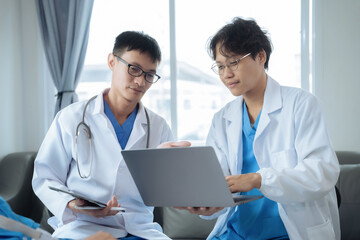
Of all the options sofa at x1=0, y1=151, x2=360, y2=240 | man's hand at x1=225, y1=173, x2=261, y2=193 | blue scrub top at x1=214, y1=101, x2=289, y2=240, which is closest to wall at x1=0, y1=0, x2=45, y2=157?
sofa at x1=0, y1=151, x2=360, y2=240

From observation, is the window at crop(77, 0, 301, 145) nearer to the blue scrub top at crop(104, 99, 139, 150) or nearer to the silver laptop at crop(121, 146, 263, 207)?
A: the blue scrub top at crop(104, 99, 139, 150)

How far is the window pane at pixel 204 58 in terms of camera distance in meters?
3.00

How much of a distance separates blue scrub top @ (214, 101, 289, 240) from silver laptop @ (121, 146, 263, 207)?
0.23 metres

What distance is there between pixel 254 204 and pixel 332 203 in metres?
0.29

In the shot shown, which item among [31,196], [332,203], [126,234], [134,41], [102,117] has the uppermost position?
[134,41]

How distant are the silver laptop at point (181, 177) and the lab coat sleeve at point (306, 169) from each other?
0.10 m

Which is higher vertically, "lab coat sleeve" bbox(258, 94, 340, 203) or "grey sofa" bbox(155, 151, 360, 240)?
"lab coat sleeve" bbox(258, 94, 340, 203)

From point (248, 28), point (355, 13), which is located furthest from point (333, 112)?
point (248, 28)

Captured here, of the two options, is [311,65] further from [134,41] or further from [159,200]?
[159,200]

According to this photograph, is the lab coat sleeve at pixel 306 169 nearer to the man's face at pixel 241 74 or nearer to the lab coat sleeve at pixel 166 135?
the man's face at pixel 241 74

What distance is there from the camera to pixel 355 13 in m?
2.77

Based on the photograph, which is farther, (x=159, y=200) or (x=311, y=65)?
(x=311, y=65)

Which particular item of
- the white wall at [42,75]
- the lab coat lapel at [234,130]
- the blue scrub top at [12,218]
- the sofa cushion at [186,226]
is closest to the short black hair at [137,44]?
the lab coat lapel at [234,130]

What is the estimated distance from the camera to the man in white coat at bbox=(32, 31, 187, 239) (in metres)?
1.53
